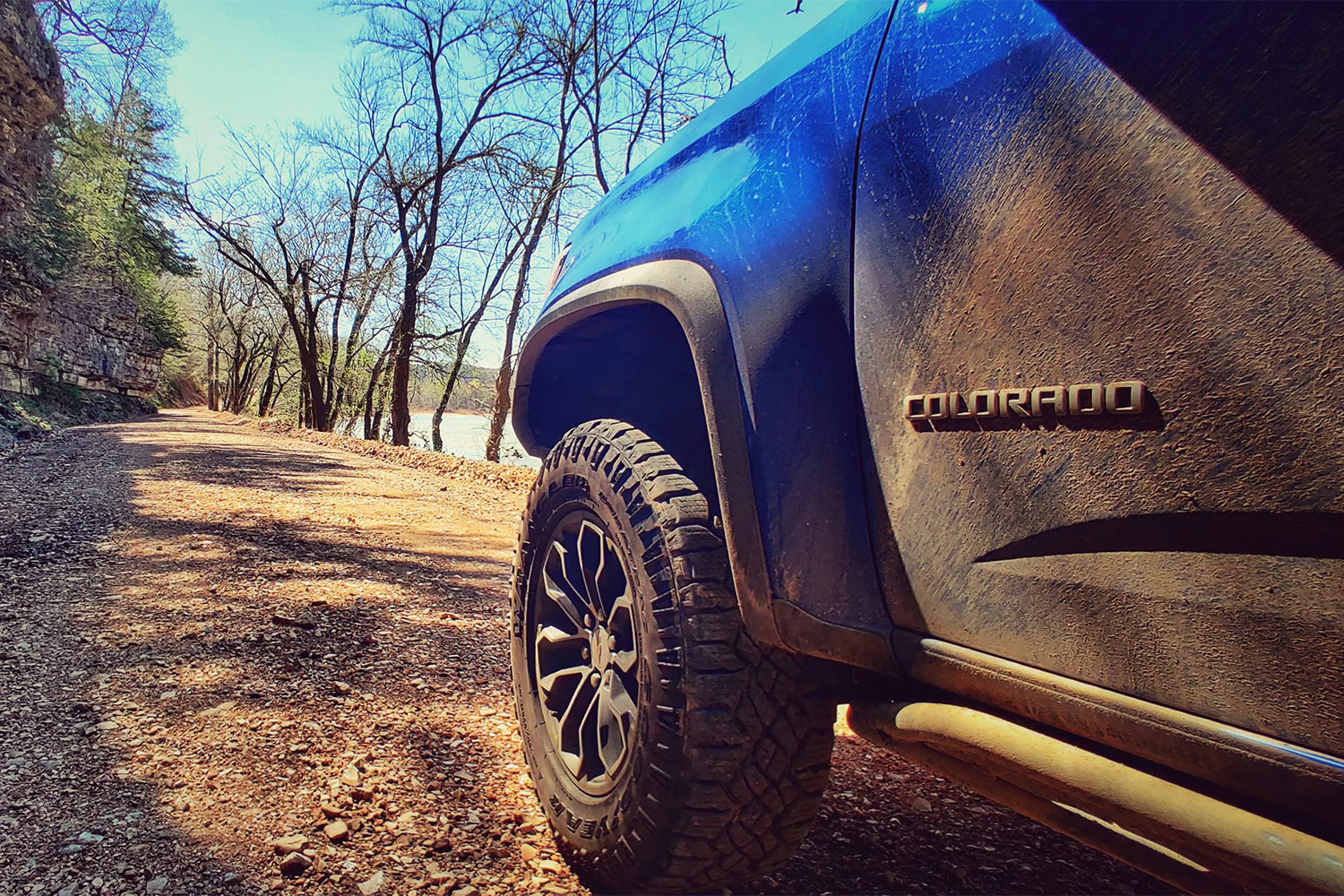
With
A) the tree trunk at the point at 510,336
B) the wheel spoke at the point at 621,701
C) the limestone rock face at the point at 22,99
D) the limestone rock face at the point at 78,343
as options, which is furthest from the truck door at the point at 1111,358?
the limestone rock face at the point at 78,343

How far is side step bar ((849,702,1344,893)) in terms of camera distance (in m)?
0.74

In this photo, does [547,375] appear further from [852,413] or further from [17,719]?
[17,719]

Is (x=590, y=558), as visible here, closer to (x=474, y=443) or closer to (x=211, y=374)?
(x=474, y=443)

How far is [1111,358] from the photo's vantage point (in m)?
0.90

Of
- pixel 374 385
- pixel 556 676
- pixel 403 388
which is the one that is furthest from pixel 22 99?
pixel 556 676

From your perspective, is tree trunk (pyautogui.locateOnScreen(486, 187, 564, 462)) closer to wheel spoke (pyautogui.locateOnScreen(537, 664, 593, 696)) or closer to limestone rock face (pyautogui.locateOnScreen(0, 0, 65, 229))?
limestone rock face (pyautogui.locateOnScreen(0, 0, 65, 229))

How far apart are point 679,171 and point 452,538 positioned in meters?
4.52

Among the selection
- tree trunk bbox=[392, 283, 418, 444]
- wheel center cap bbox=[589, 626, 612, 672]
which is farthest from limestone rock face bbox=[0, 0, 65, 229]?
wheel center cap bbox=[589, 626, 612, 672]

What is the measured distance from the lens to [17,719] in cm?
220

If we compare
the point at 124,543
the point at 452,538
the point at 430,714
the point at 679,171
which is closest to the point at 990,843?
the point at 430,714

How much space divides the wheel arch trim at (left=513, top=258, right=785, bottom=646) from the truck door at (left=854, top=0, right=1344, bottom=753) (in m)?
0.22

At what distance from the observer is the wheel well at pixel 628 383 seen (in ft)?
6.22

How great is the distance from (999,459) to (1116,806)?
46 centimetres

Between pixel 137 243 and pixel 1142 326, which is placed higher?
pixel 137 243
